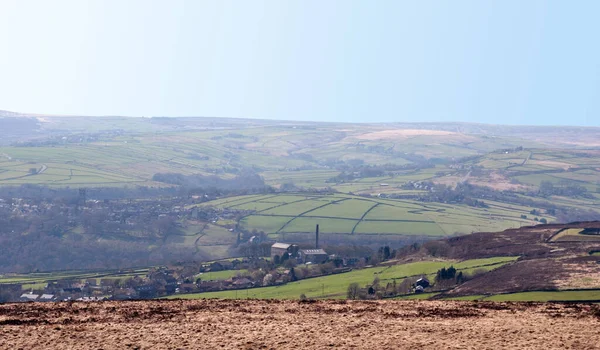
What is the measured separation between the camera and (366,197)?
131000mm

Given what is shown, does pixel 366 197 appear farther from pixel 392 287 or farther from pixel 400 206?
pixel 392 287

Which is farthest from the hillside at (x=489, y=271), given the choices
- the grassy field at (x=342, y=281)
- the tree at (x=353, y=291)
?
the tree at (x=353, y=291)

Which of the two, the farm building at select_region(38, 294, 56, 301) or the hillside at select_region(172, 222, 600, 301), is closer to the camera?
the hillside at select_region(172, 222, 600, 301)

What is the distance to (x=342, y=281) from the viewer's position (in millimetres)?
59438

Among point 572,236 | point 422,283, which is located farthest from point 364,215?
point 422,283

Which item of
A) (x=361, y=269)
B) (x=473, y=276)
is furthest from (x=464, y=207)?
(x=473, y=276)

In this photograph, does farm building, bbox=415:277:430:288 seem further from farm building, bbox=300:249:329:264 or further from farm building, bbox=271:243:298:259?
farm building, bbox=271:243:298:259

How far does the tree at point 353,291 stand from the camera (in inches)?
1965

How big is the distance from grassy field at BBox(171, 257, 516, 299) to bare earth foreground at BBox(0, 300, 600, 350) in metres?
25.1

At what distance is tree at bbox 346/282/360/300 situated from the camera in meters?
49.9

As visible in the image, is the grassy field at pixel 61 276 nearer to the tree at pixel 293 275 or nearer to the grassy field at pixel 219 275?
the grassy field at pixel 219 275

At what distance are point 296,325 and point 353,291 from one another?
88.4 ft

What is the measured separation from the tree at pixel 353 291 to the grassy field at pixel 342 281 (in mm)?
617

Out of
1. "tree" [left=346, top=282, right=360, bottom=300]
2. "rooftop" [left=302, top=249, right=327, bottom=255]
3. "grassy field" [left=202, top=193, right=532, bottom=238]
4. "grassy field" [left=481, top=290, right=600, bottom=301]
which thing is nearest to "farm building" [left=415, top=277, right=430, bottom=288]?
"tree" [left=346, top=282, right=360, bottom=300]
